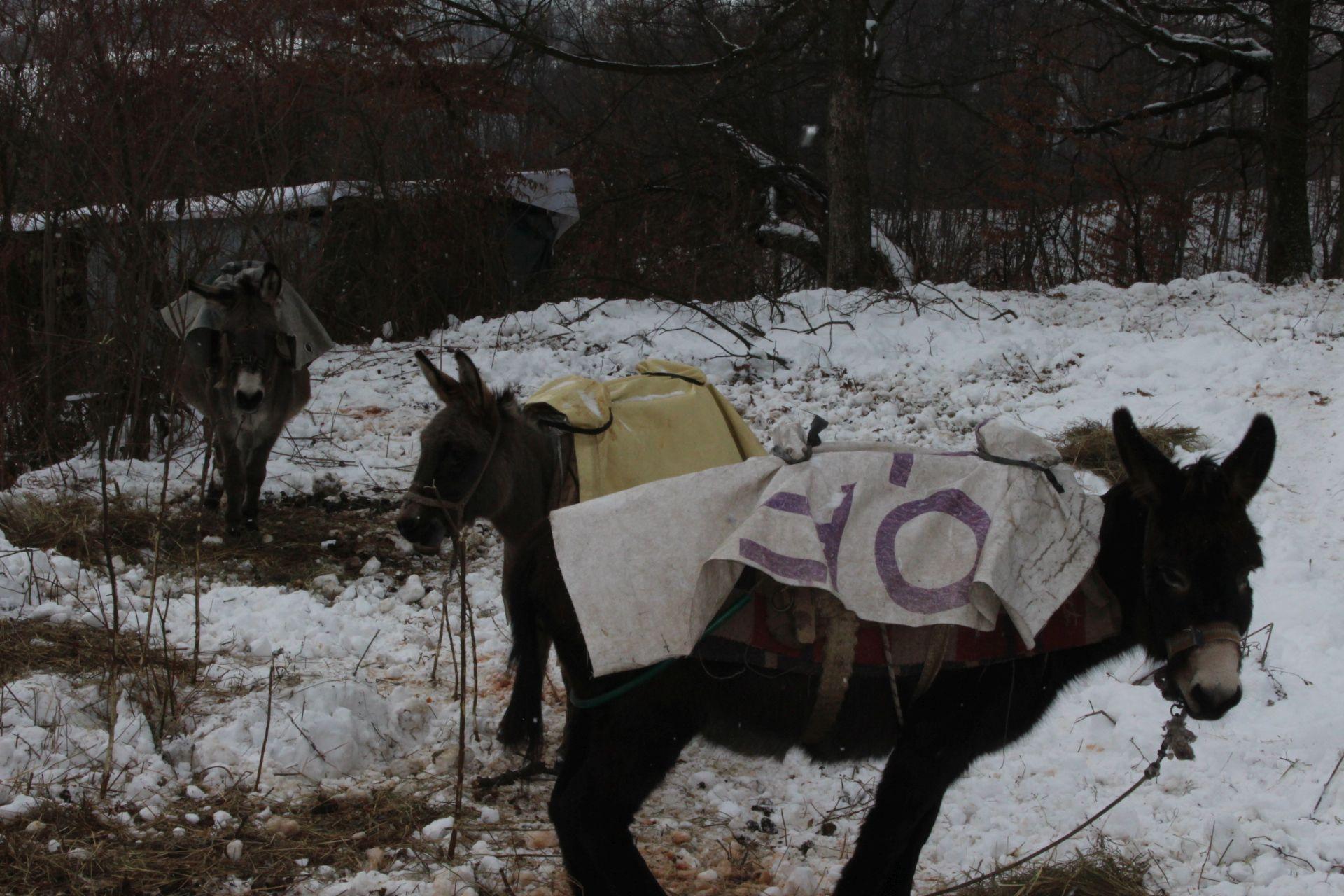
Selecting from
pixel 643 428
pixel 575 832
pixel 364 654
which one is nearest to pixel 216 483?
pixel 364 654

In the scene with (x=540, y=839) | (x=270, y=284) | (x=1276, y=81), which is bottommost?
(x=540, y=839)

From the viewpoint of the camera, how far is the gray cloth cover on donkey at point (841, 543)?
2619mm

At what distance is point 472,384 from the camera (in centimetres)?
451

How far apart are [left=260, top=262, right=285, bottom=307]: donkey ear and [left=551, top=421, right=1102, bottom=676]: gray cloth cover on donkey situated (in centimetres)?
518

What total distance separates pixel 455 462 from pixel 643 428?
907mm

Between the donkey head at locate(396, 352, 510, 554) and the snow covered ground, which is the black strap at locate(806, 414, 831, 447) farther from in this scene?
the donkey head at locate(396, 352, 510, 554)

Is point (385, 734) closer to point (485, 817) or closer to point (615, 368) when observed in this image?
point (485, 817)

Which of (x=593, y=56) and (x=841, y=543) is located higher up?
(x=593, y=56)

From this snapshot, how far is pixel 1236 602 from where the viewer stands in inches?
105

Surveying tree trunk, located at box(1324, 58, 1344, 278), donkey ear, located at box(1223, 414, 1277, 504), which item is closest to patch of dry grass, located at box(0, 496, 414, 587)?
donkey ear, located at box(1223, 414, 1277, 504)

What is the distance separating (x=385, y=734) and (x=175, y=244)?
5.96m

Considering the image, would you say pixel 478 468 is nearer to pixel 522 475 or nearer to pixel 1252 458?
pixel 522 475

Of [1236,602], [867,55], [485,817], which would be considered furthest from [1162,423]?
[867,55]

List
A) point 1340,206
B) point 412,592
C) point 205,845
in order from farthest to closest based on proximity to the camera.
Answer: point 1340,206 < point 412,592 < point 205,845
